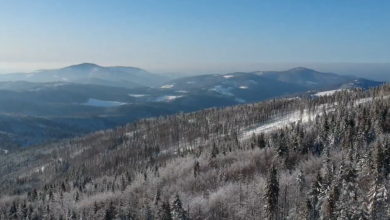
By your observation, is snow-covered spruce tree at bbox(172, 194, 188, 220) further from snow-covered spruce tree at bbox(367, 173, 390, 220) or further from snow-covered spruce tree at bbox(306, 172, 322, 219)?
snow-covered spruce tree at bbox(367, 173, 390, 220)

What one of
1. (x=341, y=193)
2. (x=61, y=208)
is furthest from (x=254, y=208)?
(x=61, y=208)

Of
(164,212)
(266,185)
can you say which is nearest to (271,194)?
(266,185)

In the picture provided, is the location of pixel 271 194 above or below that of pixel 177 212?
above

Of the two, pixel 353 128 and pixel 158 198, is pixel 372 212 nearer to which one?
pixel 158 198

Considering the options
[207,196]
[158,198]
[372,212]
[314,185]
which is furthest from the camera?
[207,196]

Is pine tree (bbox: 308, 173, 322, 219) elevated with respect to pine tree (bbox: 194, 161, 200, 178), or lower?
elevated

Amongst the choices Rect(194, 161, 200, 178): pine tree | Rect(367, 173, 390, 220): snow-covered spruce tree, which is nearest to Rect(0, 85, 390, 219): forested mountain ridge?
Rect(367, 173, 390, 220): snow-covered spruce tree

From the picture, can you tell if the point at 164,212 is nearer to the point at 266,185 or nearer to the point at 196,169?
the point at 266,185

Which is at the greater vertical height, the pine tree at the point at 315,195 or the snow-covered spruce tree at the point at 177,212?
the pine tree at the point at 315,195

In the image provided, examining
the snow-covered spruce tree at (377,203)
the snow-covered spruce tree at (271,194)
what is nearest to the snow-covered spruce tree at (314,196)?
the snow-covered spruce tree at (271,194)

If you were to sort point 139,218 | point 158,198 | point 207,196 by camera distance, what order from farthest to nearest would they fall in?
point 207,196
point 139,218
point 158,198

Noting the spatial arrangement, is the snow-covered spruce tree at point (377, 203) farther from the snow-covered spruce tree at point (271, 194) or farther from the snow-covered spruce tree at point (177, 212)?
the snow-covered spruce tree at point (177, 212)
